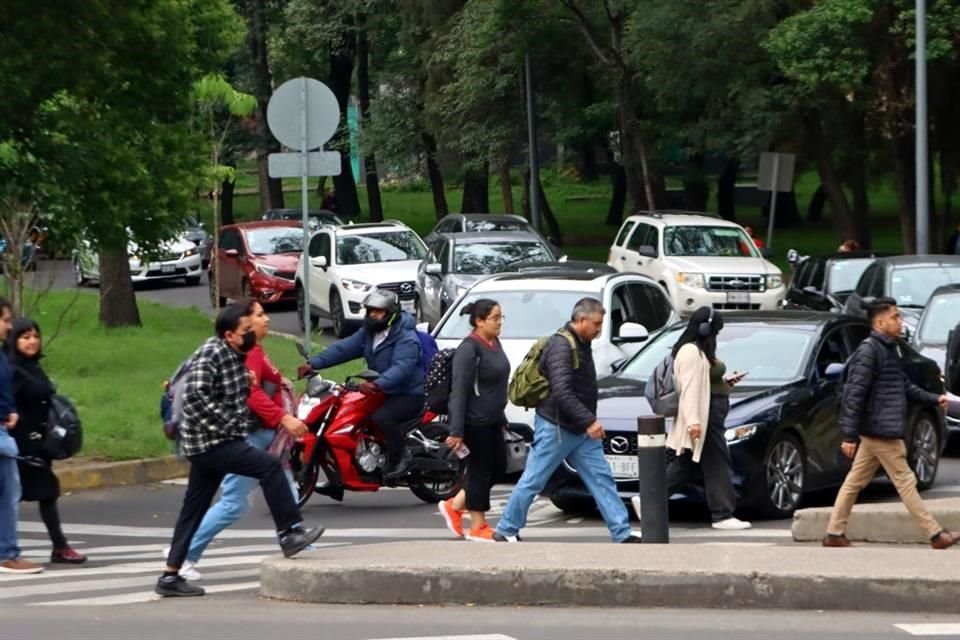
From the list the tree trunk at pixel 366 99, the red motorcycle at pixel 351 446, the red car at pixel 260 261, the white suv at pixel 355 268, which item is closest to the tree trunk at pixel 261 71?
the tree trunk at pixel 366 99

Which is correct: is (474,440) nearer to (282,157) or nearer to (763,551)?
(763,551)

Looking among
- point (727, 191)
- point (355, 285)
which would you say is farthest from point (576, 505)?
point (727, 191)

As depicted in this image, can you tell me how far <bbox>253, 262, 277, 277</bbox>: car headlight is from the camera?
3319 centimetres

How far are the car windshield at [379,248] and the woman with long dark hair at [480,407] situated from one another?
17769mm

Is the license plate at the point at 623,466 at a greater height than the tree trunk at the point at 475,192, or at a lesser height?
lesser

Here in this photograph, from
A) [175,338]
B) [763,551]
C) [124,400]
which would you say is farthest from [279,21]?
[763,551]

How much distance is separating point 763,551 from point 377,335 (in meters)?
4.44

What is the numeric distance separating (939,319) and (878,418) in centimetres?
794

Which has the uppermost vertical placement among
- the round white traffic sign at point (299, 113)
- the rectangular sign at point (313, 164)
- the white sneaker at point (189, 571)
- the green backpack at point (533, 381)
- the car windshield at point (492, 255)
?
the round white traffic sign at point (299, 113)

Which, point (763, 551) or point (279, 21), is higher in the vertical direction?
point (279, 21)

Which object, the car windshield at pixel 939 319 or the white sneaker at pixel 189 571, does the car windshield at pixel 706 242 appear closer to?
the car windshield at pixel 939 319

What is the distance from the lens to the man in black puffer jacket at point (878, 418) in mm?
11141

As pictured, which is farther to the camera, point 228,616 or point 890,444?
point 890,444

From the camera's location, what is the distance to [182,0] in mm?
15789
